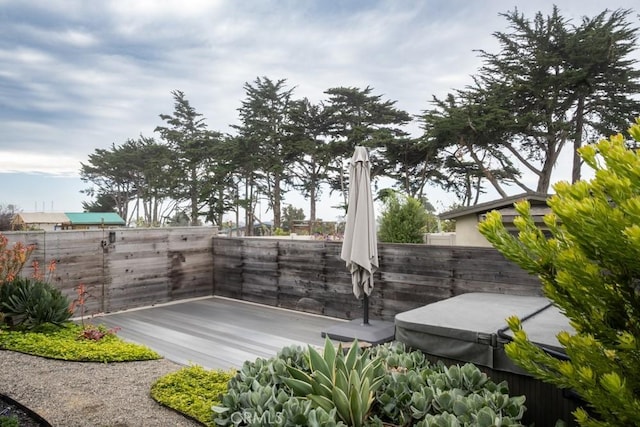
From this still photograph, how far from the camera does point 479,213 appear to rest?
6.96m

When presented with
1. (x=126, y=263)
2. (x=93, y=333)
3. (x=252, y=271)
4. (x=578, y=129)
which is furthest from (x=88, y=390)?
(x=578, y=129)

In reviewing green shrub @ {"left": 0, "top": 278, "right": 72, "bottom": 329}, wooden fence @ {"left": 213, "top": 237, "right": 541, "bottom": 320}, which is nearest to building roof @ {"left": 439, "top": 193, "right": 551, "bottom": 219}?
wooden fence @ {"left": 213, "top": 237, "right": 541, "bottom": 320}

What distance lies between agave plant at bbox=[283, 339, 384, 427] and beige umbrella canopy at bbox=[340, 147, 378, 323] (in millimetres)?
2137

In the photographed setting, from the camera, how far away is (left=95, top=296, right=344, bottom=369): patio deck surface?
483cm

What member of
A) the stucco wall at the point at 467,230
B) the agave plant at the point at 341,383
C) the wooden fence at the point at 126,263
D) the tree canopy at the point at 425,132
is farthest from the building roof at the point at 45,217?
the agave plant at the point at 341,383

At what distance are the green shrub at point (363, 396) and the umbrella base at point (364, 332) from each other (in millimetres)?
1566

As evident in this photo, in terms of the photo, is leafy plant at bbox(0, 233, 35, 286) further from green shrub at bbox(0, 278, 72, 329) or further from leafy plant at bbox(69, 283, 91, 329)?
leafy plant at bbox(69, 283, 91, 329)

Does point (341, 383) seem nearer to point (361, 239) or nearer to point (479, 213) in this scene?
point (361, 239)

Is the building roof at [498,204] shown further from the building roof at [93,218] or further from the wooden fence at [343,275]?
the building roof at [93,218]

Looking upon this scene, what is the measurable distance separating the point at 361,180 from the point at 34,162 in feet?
75.4

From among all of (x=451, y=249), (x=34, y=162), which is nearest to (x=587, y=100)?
(x=451, y=249)

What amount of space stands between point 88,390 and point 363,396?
2.47m

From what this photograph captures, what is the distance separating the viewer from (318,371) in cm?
245

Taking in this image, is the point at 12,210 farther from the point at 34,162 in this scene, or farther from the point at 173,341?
the point at 173,341
